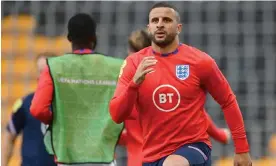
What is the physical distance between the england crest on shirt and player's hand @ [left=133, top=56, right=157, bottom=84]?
11.6 inches

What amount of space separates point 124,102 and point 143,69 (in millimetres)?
281

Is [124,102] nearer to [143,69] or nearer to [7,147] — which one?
[143,69]

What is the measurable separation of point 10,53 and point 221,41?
308 centimetres

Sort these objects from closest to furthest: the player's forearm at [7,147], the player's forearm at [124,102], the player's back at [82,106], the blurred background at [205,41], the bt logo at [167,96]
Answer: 1. the player's forearm at [124,102]
2. the bt logo at [167,96]
3. the player's back at [82,106]
4. the player's forearm at [7,147]
5. the blurred background at [205,41]

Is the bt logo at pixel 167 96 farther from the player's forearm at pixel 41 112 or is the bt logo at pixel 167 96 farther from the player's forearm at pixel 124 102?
the player's forearm at pixel 41 112

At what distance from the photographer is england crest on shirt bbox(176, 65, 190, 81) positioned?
5943mm

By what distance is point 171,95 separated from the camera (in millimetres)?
5918

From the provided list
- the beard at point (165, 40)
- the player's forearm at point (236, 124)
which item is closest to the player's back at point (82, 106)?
the beard at point (165, 40)

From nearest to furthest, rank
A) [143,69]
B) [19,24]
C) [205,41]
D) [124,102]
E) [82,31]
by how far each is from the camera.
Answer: [143,69]
[124,102]
[82,31]
[205,41]
[19,24]

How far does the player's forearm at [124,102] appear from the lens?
5.76 m

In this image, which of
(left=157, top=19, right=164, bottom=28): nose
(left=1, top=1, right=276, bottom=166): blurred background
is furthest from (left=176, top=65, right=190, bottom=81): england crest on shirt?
(left=1, top=1, right=276, bottom=166): blurred background

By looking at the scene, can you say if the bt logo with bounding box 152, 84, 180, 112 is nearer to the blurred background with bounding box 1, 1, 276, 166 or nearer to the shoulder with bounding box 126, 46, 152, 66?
the shoulder with bounding box 126, 46, 152, 66

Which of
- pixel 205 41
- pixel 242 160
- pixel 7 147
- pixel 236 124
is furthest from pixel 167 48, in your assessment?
pixel 205 41

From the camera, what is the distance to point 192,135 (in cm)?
599
